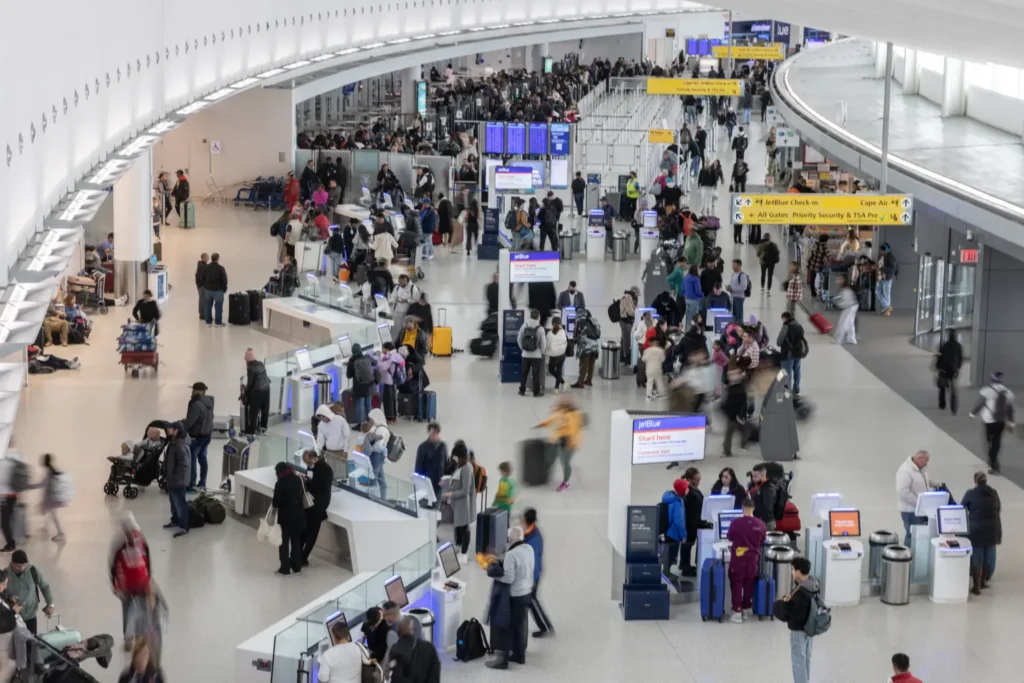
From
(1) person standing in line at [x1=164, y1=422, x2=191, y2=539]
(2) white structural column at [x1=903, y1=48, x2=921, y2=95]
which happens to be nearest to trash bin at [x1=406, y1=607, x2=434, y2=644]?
(1) person standing in line at [x1=164, y1=422, x2=191, y2=539]

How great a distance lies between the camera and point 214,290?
25703mm

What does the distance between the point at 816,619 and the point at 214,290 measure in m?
15.7

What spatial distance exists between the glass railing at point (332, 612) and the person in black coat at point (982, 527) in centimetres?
493

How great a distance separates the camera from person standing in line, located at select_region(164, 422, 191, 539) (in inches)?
610

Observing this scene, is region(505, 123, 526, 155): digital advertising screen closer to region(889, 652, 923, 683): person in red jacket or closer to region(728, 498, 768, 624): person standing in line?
region(728, 498, 768, 624): person standing in line

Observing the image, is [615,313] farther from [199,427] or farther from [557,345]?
[199,427]

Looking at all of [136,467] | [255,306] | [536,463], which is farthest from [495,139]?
[136,467]

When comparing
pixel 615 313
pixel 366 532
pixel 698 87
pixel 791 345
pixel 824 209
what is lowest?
pixel 366 532

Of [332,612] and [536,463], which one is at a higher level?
[332,612]

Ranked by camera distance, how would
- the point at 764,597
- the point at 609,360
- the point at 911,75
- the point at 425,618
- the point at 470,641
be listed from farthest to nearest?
the point at 911,75 → the point at 609,360 → the point at 764,597 → the point at 470,641 → the point at 425,618

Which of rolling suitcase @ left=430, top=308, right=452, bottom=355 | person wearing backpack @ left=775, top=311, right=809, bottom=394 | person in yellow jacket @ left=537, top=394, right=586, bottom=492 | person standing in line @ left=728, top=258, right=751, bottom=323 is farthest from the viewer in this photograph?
person standing in line @ left=728, top=258, right=751, bottom=323

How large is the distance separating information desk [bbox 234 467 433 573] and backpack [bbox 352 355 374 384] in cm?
412

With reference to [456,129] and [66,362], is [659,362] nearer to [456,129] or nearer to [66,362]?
[66,362]

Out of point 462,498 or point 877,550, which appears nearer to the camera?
point 877,550
